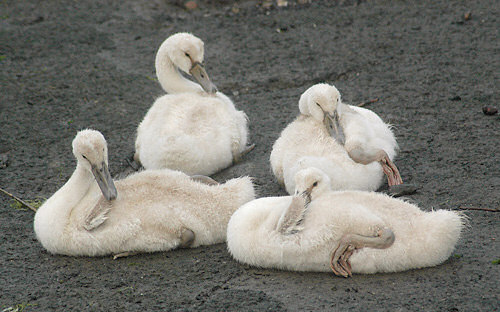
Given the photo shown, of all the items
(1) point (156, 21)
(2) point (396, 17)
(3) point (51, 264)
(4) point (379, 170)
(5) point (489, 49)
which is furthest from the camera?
(1) point (156, 21)

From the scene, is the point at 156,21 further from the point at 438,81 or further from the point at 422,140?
the point at 422,140

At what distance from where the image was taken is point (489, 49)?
28.7ft

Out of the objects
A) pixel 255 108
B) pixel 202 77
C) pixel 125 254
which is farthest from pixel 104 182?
pixel 255 108

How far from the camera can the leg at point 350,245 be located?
14.3 ft

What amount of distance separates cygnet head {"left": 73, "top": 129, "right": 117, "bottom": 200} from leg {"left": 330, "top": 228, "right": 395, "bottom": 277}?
5.98 feet

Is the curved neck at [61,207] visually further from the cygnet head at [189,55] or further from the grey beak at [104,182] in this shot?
the cygnet head at [189,55]

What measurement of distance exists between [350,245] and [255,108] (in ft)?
13.0

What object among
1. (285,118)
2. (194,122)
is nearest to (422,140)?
(285,118)

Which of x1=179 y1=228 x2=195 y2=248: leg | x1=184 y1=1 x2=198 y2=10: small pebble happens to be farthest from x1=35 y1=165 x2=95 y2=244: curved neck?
x1=184 y1=1 x2=198 y2=10: small pebble

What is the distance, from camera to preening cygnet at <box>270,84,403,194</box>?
5.57 m

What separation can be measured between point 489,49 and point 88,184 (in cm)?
579

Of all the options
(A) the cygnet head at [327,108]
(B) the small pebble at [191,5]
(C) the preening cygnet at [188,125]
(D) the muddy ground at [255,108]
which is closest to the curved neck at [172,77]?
(C) the preening cygnet at [188,125]

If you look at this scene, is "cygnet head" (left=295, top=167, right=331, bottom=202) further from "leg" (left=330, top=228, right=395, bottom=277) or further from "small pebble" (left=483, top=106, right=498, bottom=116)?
"small pebble" (left=483, top=106, right=498, bottom=116)

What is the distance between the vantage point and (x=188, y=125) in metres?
6.34
